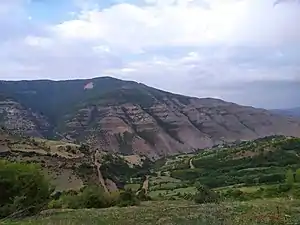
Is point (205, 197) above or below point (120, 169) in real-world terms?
above

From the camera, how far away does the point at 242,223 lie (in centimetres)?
2481

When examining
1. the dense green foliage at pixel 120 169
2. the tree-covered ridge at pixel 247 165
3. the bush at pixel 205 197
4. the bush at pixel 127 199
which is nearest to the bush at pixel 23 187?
the bush at pixel 127 199

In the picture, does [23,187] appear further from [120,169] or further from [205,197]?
[120,169]

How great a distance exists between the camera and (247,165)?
12412 cm

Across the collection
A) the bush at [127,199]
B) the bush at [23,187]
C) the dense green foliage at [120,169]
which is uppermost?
the bush at [23,187]

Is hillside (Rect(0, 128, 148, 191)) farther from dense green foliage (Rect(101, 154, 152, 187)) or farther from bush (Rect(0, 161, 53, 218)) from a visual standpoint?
bush (Rect(0, 161, 53, 218))

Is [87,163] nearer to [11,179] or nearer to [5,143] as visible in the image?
[5,143]

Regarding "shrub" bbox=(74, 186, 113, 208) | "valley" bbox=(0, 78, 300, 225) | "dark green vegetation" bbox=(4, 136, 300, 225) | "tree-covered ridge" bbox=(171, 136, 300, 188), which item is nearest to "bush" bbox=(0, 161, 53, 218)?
"valley" bbox=(0, 78, 300, 225)

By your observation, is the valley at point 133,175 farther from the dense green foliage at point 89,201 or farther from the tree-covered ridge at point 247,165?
the tree-covered ridge at point 247,165

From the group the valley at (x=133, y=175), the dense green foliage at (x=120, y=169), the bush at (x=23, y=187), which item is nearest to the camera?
the valley at (x=133, y=175)

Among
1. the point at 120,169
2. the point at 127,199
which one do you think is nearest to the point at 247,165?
the point at 120,169

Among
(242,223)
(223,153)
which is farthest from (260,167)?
(242,223)

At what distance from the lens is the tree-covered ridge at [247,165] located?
103750mm

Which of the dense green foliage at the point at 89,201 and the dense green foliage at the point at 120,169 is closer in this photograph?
the dense green foliage at the point at 89,201
